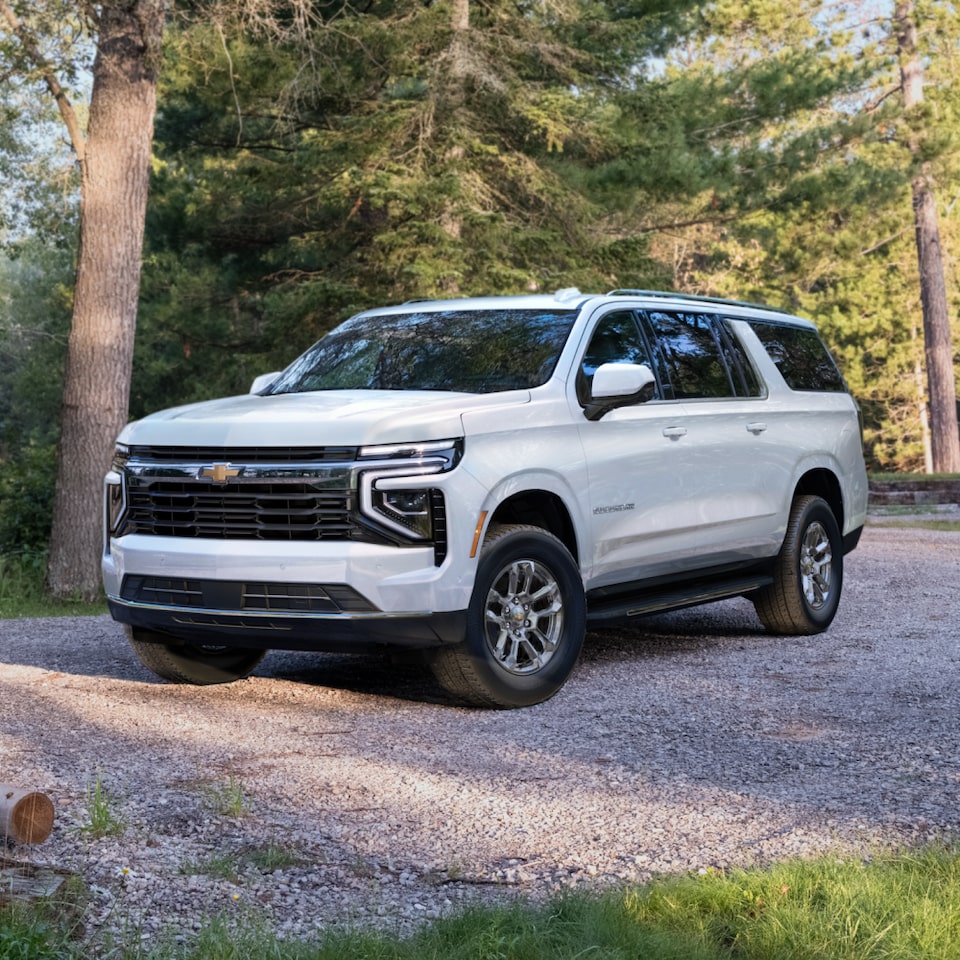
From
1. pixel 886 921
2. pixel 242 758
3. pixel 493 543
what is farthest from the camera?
pixel 493 543

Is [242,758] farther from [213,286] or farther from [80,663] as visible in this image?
[213,286]

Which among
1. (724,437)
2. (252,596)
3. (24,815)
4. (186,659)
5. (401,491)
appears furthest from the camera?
(724,437)

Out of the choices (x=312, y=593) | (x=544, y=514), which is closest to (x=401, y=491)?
(x=312, y=593)

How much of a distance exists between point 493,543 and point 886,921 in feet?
10.6

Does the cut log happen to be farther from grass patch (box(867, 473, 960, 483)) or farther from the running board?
grass patch (box(867, 473, 960, 483))

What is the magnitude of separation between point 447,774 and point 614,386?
252 centimetres

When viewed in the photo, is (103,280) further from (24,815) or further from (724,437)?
(24,815)

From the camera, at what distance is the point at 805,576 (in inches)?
369

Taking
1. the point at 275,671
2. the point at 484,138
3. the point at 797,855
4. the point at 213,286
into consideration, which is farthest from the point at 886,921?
the point at 213,286

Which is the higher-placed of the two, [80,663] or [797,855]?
[80,663]

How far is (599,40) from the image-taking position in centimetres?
2055

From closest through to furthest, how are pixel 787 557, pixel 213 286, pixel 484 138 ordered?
pixel 787 557 → pixel 484 138 → pixel 213 286

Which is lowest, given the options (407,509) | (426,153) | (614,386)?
(407,509)

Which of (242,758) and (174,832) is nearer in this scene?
(174,832)
